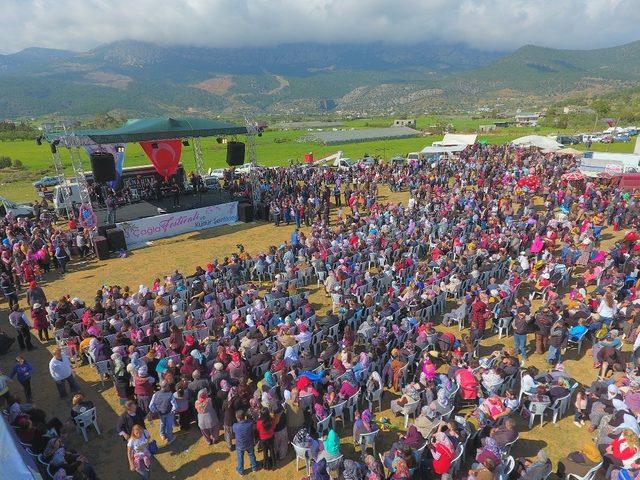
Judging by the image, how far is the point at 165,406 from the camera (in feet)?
23.4

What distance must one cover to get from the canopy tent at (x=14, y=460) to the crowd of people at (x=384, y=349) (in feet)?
4.14

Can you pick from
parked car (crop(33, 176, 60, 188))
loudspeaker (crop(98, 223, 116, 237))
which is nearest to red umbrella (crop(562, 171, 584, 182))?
loudspeaker (crop(98, 223, 116, 237))

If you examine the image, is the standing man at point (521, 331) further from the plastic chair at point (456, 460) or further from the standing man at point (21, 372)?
the standing man at point (21, 372)

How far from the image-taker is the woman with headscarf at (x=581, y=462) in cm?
577

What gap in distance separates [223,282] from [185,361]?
489 cm

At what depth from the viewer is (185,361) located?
7.78 metres

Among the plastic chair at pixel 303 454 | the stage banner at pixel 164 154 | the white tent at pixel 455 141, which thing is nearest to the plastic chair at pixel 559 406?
the plastic chair at pixel 303 454

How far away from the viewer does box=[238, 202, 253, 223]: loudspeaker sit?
21.9 m

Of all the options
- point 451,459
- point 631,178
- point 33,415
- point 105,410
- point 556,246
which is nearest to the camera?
point 451,459

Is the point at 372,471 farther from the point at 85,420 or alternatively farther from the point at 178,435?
the point at 85,420

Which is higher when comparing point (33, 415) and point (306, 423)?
point (33, 415)

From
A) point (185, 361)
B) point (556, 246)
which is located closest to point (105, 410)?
point (185, 361)

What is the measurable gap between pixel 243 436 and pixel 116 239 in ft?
45.9

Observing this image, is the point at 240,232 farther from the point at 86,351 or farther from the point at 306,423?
the point at 306,423
